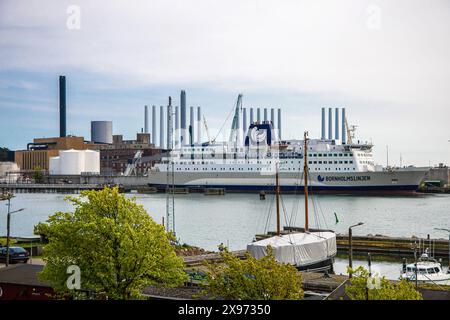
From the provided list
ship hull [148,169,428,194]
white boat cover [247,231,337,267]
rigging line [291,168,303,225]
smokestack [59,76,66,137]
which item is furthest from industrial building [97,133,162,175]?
white boat cover [247,231,337,267]

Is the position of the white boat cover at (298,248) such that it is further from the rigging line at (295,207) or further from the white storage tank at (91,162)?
the white storage tank at (91,162)

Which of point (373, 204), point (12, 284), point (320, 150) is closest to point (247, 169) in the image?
point (320, 150)

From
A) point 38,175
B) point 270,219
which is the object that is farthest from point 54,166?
point 270,219

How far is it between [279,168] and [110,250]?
123 feet

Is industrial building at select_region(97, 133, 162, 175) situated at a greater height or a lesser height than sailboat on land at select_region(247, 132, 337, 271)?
greater

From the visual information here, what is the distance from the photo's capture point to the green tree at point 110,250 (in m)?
6.88

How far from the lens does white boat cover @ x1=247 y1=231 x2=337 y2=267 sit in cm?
1244

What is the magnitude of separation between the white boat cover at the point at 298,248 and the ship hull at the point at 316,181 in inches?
1034

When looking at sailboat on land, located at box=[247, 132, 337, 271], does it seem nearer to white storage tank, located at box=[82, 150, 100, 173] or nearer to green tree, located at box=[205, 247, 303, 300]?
green tree, located at box=[205, 247, 303, 300]

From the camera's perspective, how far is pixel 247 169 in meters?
46.0

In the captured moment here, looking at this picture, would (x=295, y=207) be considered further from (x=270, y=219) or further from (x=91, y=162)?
(x=91, y=162)

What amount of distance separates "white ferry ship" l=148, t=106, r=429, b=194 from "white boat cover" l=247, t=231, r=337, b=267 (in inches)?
985

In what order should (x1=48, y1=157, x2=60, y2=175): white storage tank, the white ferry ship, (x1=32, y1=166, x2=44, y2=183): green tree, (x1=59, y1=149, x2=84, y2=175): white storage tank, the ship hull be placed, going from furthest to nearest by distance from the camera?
(x1=48, y1=157, x2=60, y2=175): white storage tank, (x1=32, y1=166, x2=44, y2=183): green tree, (x1=59, y1=149, x2=84, y2=175): white storage tank, the white ferry ship, the ship hull

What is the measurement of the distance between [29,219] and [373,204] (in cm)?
1773
